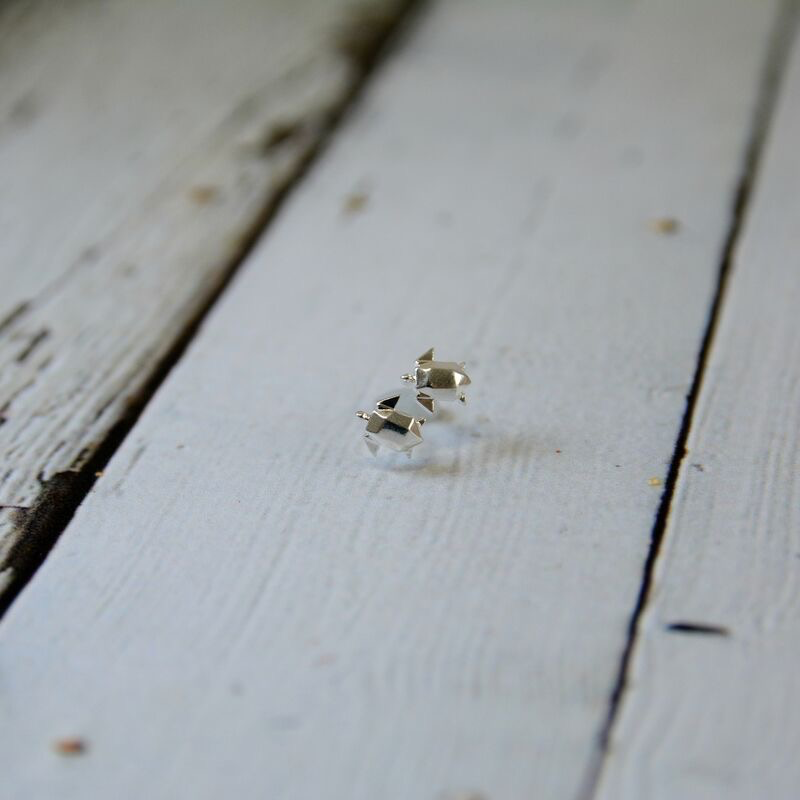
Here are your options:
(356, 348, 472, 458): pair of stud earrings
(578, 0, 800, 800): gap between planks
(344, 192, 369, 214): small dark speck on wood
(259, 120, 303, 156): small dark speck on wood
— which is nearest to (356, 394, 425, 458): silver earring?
(356, 348, 472, 458): pair of stud earrings

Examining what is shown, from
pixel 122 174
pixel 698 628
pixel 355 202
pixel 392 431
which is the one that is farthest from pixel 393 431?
pixel 122 174

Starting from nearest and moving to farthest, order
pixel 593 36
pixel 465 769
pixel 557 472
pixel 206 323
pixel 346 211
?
pixel 465 769
pixel 557 472
pixel 206 323
pixel 346 211
pixel 593 36

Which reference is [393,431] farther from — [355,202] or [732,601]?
[355,202]

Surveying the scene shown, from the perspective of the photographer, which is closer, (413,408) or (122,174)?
(413,408)

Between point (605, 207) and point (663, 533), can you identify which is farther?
point (605, 207)

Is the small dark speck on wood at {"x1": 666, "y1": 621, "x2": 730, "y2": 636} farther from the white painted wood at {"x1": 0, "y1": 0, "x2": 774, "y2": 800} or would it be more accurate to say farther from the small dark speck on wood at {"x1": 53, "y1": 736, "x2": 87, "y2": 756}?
the small dark speck on wood at {"x1": 53, "y1": 736, "x2": 87, "y2": 756}

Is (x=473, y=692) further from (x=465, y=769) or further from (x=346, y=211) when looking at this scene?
(x=346, y=211)

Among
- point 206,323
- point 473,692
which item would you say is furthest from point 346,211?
point 473,692
